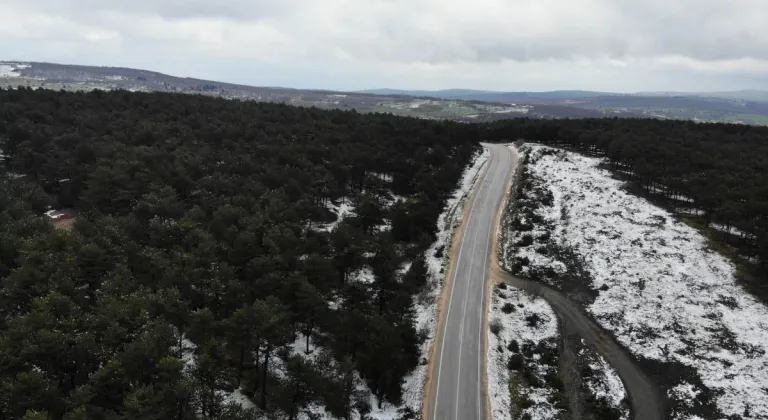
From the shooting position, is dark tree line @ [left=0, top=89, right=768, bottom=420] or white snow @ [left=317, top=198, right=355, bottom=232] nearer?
dark tree line @ [left=0, top=89, right=768, bottom=420]

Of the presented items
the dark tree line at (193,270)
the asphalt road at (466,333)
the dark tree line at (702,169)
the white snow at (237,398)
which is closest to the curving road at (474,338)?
the asphalt road at (466,333)

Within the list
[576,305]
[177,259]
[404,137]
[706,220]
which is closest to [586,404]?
[576,305]

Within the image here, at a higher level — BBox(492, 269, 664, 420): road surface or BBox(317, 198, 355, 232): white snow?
BBox(317, 198, 355, 232): white snow

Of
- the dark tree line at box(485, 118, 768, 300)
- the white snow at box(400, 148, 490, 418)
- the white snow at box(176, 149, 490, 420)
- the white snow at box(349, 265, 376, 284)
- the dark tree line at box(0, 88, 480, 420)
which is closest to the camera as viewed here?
the dark tree line at box(0, 88, 480, 420)

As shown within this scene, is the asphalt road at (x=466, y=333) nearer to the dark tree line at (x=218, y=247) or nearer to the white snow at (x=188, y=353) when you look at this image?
the dark tree line at (x=218, y=247)

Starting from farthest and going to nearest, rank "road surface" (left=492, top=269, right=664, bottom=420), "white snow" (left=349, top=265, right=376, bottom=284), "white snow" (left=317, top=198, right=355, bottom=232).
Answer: "white snow" (left=317, top=198, right=355, bottom=232)
"white snow" (left=349, top=265, right=376, bottom=284)
"road surface" (left=492, top=269, right=664, bottom=420)

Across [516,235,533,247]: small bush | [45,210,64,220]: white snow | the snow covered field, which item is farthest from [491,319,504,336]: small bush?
[45,210,64,220]: white snow

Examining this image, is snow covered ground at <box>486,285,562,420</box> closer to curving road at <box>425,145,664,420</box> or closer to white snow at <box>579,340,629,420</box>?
curving road at <box>425,145,664,420</box>

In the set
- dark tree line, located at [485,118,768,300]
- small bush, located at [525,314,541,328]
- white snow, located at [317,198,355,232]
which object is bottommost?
small bush, located at [525,314,541,328]
